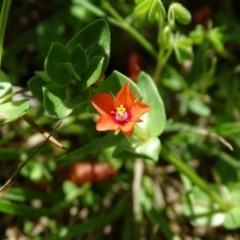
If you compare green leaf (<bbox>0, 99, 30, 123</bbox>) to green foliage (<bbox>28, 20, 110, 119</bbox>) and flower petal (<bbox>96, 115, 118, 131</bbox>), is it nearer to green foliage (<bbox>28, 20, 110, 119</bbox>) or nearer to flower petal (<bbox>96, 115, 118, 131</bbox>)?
green foliage (<bbox>28, 20, 110, 119</bbox>)

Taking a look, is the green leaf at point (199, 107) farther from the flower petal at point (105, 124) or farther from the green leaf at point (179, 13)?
the flower petal at point (105, 124)

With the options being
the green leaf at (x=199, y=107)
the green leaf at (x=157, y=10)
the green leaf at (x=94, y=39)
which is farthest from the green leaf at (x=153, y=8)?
the green leaf at (x=199, y=107)

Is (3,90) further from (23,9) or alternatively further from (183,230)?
(183,230)

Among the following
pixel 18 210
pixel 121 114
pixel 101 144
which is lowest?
pixel 18 210

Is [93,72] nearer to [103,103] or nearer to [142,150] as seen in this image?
[103,103]

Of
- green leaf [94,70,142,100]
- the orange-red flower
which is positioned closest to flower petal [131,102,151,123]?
the orange-red flower

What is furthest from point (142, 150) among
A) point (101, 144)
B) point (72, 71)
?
point (72, 71)
